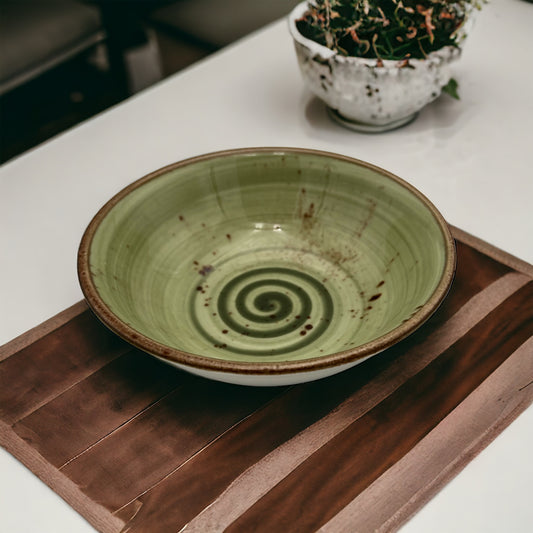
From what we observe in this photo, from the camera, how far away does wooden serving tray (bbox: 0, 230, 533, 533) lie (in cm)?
62

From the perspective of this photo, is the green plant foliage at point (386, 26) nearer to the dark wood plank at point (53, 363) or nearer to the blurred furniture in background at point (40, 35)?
the dark wood plank at point (53, 363)

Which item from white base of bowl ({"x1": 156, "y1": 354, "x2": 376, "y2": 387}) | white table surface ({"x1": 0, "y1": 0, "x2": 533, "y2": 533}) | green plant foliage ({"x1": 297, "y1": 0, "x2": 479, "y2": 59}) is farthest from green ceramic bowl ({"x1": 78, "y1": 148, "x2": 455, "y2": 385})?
green plant foliage ({"x1": 297, "y1": 0, "x2": 479, "y2": 59})

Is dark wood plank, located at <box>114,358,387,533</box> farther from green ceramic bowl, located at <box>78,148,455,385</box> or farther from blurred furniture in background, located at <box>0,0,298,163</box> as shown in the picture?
blurred furniture in background, located at <box>0,0,298,163</box>

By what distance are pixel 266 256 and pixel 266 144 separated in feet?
0.98

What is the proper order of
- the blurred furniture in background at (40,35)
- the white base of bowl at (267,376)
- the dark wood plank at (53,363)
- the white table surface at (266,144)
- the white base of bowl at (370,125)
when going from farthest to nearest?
the blurred furniture in background at (40,35)
the white base of bowl at (370,125)
the white table surface at (266,144)
the dark wood plank at (53,363)
the white base of bowl at (267,376)

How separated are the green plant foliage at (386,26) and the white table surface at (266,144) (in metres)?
0.16

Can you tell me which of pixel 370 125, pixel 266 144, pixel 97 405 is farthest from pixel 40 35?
pixel 97 405

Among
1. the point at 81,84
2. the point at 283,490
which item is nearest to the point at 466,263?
the point at 283,490

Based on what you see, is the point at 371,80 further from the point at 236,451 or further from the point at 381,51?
the point at 236,451

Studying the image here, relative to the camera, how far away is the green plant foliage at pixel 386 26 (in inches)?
38.1

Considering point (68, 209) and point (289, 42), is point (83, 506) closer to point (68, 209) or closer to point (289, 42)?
point (68, 209)

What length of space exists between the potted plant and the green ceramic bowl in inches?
8.1

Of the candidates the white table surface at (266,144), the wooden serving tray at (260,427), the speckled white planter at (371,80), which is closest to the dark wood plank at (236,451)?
the wooden serving tray at (260,427)

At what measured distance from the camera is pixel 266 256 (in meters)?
0.89
